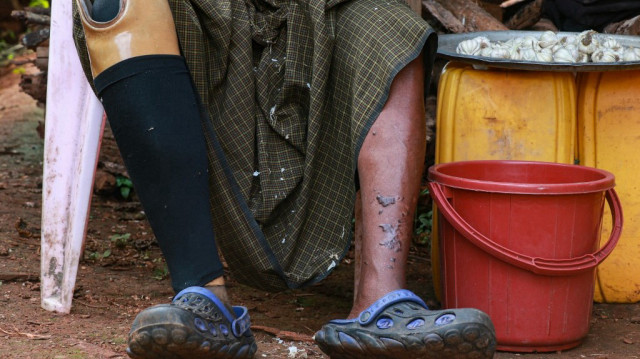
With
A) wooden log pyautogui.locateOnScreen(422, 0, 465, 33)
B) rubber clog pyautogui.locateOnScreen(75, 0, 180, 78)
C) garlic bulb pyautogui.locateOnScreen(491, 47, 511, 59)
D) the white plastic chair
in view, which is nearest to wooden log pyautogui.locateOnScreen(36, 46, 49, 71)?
the white plastic chair

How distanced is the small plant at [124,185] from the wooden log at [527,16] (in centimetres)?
180

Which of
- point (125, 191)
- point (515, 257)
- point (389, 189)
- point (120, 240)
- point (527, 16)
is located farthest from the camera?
point (125, 191)

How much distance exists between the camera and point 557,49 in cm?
251

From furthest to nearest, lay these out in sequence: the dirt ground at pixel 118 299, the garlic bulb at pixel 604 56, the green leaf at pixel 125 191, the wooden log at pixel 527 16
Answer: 1. the green leaf at pixel 125 191
2. the wooden log at pixel 527 16
3. the garlic bulb at pixel 604 56
4. the dirt ground at pixel 118 299

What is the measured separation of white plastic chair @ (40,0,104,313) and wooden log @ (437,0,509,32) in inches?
62.7

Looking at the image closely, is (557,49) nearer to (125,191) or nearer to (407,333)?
(407,333)

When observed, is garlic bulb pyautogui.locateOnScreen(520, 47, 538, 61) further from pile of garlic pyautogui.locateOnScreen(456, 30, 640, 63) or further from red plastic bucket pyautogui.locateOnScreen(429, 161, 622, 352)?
red plastic bucket pyautogui.locateOnScreen(429, 161, 622, 352)

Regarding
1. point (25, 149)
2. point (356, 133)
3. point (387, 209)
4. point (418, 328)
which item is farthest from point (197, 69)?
point (25, 149)

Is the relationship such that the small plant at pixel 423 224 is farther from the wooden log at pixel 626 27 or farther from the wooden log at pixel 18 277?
the wooden log at pixel 18 277

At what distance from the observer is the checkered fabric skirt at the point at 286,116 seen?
1998 mm

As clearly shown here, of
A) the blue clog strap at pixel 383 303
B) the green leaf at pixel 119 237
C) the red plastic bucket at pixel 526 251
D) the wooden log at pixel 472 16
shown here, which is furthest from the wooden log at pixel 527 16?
the blue clog strap at pixel 383 303

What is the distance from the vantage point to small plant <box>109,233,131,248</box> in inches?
120

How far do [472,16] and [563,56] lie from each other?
0.90m

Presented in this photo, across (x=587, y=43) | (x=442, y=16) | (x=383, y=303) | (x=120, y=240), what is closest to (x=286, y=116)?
(x=383, y=303)
